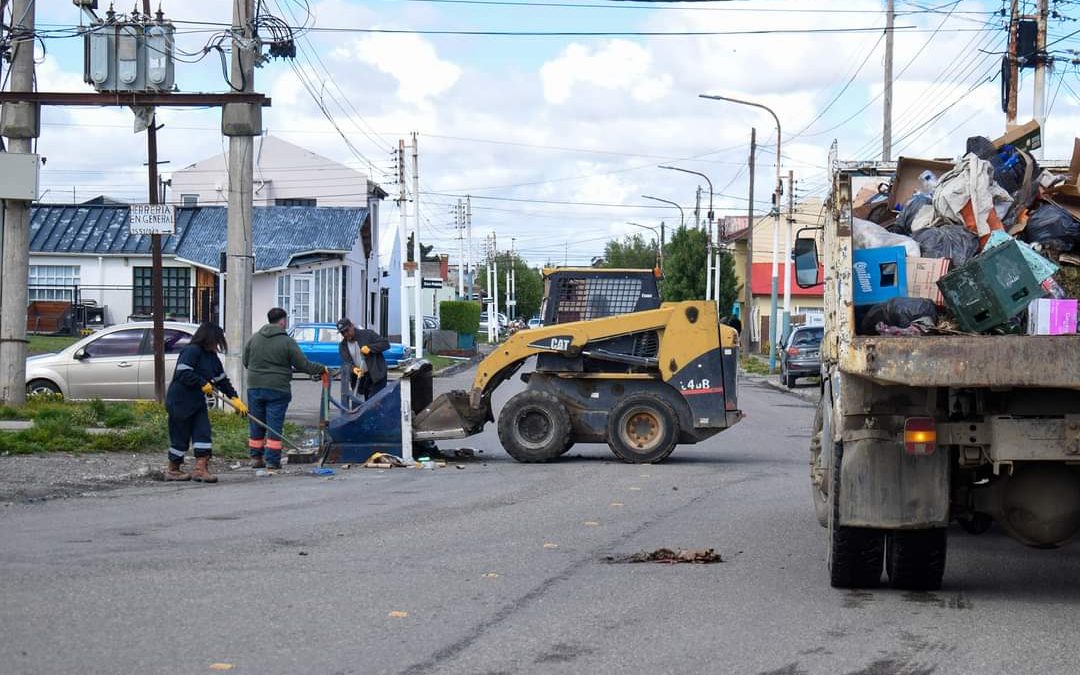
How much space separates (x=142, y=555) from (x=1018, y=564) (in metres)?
5.95

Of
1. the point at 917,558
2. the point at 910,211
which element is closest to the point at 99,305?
the point at 910,211

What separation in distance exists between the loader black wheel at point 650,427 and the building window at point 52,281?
33312 mm

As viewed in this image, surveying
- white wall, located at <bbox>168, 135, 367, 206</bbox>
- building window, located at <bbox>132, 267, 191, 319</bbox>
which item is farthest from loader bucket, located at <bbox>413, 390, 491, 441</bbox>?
white wall, located at <bbox>168, 135, 367, 206</bbox>

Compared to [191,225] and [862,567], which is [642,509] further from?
[191,225]

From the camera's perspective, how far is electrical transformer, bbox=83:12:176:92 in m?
19.2

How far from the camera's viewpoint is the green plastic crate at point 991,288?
664 cm

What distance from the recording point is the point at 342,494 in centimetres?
1292

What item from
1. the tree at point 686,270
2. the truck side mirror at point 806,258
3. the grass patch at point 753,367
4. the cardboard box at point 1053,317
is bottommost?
the grass patch at point 753,367

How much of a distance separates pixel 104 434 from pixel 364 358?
3404 millimetres

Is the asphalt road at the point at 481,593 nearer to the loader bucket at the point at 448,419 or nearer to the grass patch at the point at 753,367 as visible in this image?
the loader bucket at the point at 448,419

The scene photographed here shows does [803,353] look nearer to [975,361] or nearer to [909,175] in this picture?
[909,175]

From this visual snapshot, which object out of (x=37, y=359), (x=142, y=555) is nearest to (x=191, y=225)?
(x=37, y=359)

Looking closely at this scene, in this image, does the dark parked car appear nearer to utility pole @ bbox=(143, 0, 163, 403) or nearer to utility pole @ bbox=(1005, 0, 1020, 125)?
utility pole @ bbox=(1005, 0, 1020, 125)

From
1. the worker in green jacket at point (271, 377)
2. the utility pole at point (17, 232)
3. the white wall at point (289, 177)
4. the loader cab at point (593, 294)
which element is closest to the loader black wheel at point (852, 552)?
the worker in green jacket at point (271, 377)
